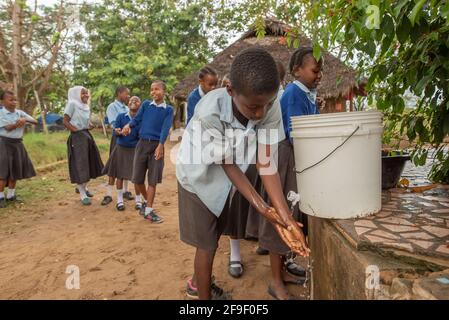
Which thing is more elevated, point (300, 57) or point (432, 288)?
point (300, 57)

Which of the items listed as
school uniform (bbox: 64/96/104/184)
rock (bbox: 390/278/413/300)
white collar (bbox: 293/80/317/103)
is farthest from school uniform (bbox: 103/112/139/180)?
rock (bbox: 390/278/413/300)

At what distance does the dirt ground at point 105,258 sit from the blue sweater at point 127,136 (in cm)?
88

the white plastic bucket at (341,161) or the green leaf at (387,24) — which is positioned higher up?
the green leaf at (387,24)

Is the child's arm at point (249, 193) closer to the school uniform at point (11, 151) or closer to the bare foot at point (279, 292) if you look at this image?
the bare foot at point (279, 292)

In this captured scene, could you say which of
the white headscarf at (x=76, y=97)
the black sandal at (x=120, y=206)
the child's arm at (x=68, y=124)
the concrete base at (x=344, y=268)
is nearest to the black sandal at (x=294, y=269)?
the concrete base at (x=344, y=268)

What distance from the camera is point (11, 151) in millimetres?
5258

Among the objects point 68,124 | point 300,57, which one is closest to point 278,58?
point 68,124

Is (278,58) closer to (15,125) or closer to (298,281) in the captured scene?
(15,125)

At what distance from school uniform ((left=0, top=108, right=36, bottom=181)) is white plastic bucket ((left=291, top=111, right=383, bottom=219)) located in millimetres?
4657

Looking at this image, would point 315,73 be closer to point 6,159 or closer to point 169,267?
point 169,267

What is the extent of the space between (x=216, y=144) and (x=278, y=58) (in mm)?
9869

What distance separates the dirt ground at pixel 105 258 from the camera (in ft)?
8.24
